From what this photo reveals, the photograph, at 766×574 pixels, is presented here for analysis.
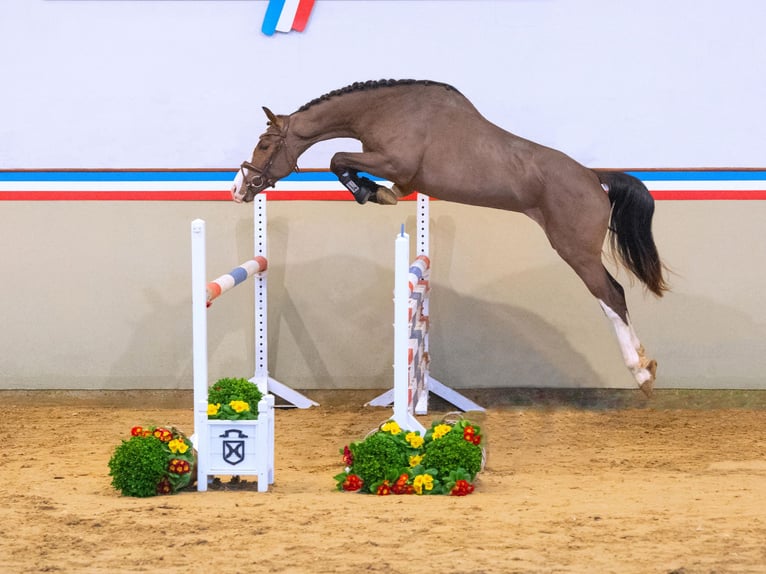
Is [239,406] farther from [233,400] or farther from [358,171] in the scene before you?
[358,171]

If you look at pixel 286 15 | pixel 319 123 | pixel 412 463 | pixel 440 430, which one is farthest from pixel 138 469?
pixel 286 15

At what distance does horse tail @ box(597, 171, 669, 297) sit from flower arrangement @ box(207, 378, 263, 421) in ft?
5.54

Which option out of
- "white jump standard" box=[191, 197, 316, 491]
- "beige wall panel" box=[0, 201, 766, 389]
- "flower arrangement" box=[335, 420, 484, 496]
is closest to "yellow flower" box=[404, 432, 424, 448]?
"flower arrangement" box=[335, 420, 484, 496]

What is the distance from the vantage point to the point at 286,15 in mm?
Result: 5211

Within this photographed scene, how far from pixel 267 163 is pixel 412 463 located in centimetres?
141

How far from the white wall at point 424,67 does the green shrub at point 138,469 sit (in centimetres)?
214

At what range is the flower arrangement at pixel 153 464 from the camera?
3539 millimetres

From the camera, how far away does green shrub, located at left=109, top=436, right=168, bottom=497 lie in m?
3.54

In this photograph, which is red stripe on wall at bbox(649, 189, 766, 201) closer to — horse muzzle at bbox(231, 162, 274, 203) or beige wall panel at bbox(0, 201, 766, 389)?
beige wall panel at bbox(0, 201, 766, 389)

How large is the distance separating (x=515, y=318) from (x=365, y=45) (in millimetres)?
1592

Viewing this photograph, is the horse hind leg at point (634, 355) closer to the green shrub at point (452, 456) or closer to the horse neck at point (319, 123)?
the green shrub at point (452, 456)

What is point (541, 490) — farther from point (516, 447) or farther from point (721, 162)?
point (721, 162)

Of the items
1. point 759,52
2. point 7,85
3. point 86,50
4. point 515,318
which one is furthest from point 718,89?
point 7,85

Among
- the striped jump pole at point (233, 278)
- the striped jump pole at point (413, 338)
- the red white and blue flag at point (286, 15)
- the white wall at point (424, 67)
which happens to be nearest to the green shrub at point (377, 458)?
the striped jump pole at point (413, 338)
